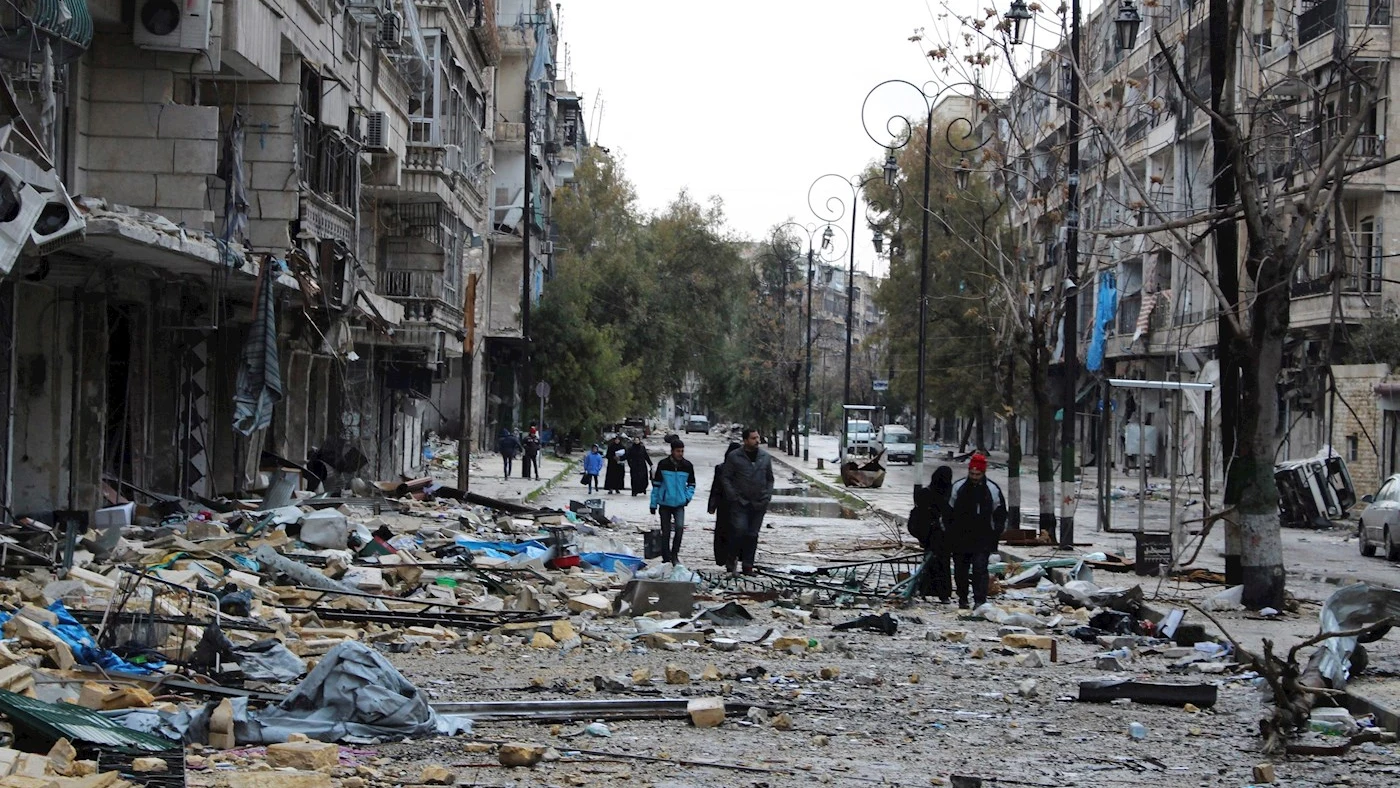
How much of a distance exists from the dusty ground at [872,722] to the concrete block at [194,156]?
892 cm

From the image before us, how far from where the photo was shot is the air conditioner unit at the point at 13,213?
1239 cm

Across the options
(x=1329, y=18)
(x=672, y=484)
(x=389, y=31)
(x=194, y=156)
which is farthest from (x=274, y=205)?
(x=1329, y=18)

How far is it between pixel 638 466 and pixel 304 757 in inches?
1162

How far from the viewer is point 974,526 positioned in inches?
622

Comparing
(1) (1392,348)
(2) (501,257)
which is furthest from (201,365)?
(2) (501,257)

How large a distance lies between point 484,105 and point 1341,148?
38261 mm

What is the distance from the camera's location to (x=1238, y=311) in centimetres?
1620

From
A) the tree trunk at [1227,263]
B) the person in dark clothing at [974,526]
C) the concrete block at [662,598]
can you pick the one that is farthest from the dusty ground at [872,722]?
the tree trunk at [1227,263]

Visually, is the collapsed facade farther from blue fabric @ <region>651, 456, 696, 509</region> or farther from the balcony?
blue fabric @ <region>651, 456, 696, 509</region>

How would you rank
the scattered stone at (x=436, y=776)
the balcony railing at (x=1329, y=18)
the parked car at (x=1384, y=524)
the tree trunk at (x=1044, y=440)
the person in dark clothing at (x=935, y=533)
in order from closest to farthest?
the scattered stone at (x=436, y=776) < the person in dark clothing at (x=935, y=533) < the parked car at (x=1384, y=524) < the tree trunk at (x=1044, y=440) < the balcony railing at (x=1329, y=18)

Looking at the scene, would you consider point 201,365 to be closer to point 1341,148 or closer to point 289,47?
point 289,47

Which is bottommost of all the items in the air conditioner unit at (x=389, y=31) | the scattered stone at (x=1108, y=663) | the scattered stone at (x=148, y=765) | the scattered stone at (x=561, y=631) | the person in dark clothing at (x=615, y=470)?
the scattered stone at (x=1108, y=663)

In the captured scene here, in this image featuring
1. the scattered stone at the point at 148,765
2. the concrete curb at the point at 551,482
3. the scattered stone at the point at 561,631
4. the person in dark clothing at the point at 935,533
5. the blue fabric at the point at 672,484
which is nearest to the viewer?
the scattered stone at the point at 148,765

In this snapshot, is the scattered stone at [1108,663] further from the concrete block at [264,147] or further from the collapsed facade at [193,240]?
the concrete block at [264,147]
